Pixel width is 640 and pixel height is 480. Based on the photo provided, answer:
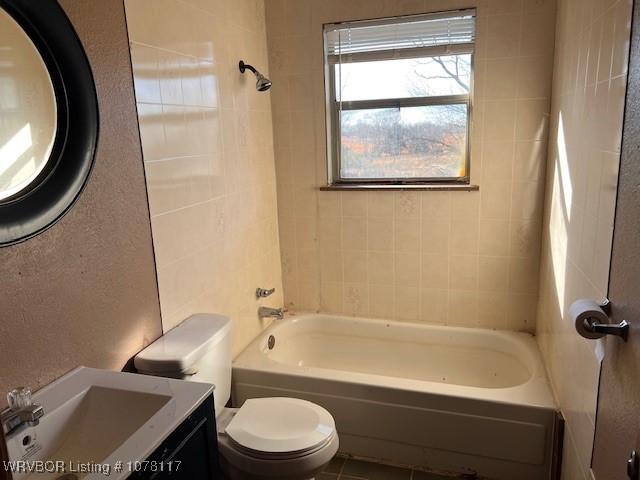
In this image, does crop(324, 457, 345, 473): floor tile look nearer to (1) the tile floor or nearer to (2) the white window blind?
(1) the tile floor

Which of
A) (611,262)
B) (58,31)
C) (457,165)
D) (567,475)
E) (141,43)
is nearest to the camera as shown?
(611,262)

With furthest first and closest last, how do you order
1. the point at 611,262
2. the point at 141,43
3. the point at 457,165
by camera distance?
1. the point at 457,165
2. the point at 141,43
3. the point at 611,262

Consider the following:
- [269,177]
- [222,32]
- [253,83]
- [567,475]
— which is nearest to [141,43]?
[222,32]

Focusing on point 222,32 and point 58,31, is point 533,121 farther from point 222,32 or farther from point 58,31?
point 58,31

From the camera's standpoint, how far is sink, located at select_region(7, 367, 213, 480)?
3.73 feet

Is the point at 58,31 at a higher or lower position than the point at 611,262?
higher

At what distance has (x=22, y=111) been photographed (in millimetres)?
1210

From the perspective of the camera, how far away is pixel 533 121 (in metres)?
2.32

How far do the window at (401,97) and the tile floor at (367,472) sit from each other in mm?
1438

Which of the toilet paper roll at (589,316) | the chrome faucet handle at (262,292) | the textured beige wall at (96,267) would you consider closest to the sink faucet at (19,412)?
the textured beige wall at (96,267)

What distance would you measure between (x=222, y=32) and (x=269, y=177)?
811 mm

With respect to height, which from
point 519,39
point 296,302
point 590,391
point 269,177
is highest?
point 519,39

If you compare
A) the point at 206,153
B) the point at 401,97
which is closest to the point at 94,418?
the point at 206,153

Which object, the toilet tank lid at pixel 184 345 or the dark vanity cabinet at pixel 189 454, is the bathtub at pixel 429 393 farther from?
the dark vanity cabinet at pixel 189 454
